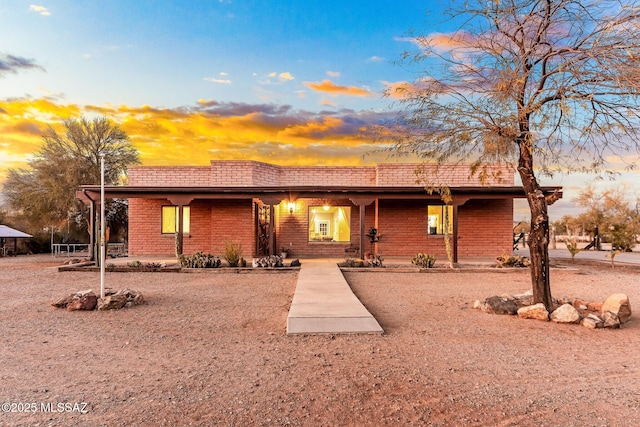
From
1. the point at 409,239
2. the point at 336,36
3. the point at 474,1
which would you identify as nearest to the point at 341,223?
the point at 409,239

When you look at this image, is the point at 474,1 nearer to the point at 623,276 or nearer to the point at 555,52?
the point at 555,52

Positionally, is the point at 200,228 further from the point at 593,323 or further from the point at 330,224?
the point at 593,323

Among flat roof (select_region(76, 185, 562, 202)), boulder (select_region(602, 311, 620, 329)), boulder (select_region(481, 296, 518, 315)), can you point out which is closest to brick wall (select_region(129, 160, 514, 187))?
flat roof (select_region(76, 185, 562, 202))

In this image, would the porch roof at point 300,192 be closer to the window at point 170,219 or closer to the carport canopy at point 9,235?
the window at point 170,219

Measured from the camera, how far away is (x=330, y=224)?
18.2 m

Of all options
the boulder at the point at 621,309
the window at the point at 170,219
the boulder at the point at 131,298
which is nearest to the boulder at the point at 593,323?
the boulder at the point at 621,309

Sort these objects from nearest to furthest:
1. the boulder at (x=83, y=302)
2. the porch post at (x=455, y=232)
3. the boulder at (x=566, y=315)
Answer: the boulder at (x=566, y=315) → the boulder at (x=83, y=302) → the porch post at (x=455, y=232)

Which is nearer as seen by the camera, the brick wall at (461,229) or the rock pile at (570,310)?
the rock pile at (570,310)

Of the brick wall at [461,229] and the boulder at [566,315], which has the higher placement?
the brick wall at [461,229]

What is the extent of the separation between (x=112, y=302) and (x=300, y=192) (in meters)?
8.51

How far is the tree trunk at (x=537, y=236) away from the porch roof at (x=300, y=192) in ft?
23.2

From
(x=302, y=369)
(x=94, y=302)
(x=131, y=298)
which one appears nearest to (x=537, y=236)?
(x=302, y=369)

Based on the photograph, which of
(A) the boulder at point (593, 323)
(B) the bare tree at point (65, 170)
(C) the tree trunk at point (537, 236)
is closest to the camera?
(A) the boulder at point (593, 323)

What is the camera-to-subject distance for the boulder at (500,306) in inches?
282
